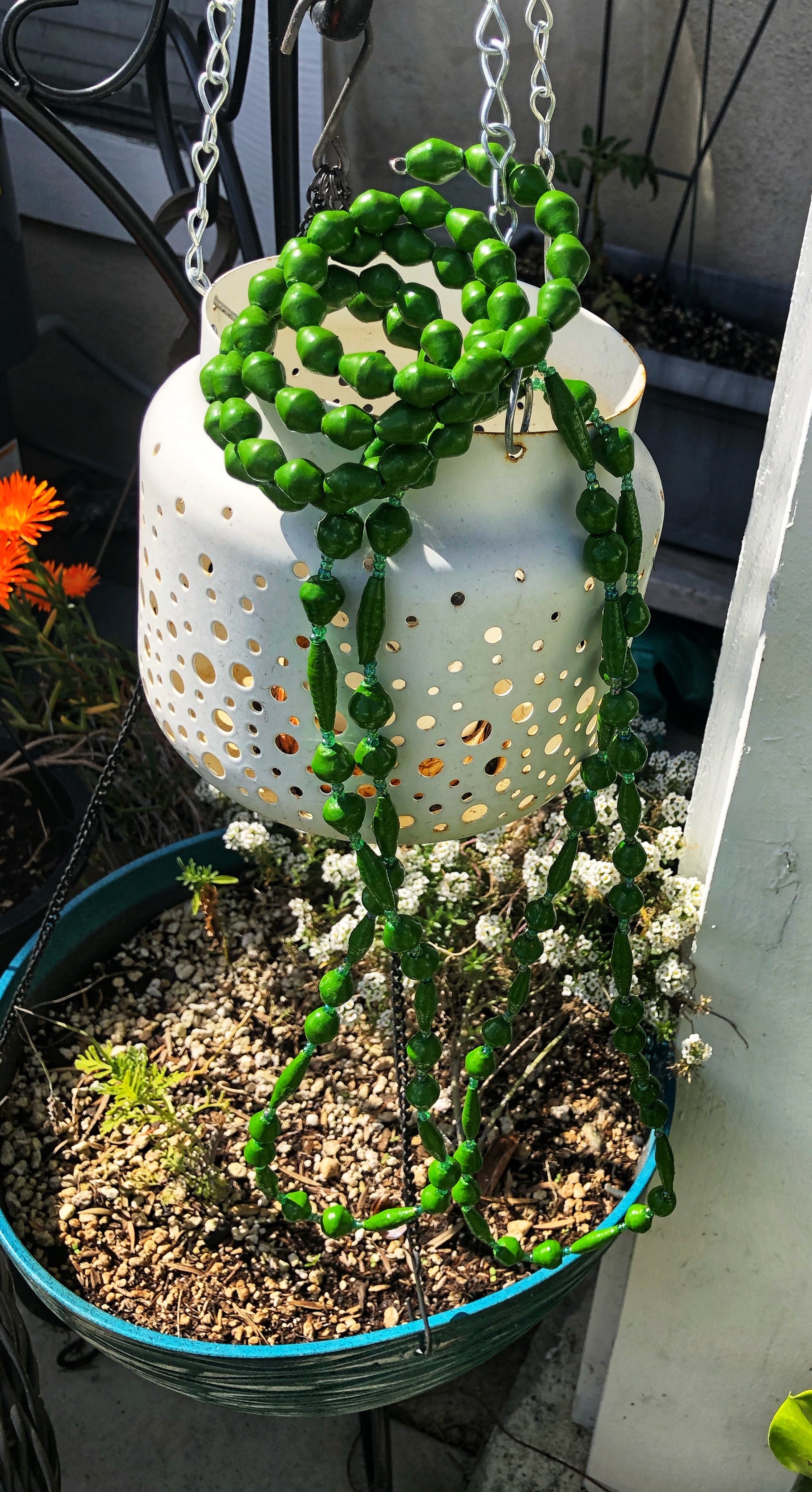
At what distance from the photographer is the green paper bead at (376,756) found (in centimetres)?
74

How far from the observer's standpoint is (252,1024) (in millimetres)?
1566

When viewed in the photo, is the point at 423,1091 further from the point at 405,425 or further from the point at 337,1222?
the point at 405,425

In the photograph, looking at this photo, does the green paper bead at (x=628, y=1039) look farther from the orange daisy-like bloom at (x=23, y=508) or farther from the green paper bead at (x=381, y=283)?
the orange daisy-like bloom at (x=23, y=508)

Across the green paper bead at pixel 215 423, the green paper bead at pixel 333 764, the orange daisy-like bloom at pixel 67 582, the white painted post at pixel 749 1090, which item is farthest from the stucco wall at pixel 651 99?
the green paper bead at pixel 333 764

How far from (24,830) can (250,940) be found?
0.52 m

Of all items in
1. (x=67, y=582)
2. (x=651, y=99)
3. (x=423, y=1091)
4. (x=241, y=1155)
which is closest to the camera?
(x=423, y=1091)

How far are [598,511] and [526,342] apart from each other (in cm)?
11

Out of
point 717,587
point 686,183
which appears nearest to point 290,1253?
point 717,587

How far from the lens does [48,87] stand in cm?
A: 122

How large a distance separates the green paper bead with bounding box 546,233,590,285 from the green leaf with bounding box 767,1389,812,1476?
127 cm

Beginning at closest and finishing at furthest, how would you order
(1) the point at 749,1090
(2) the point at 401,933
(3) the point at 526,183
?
(3) the point at 526,183, (2) the point at 401,933, (1) the point at 749,1090

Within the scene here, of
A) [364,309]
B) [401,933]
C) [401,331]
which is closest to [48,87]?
[364,309]

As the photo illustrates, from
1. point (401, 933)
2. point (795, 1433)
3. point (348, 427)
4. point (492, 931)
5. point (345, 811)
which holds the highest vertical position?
point (348, 427)

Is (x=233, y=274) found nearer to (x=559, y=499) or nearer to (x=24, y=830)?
(x=559, y=499)
